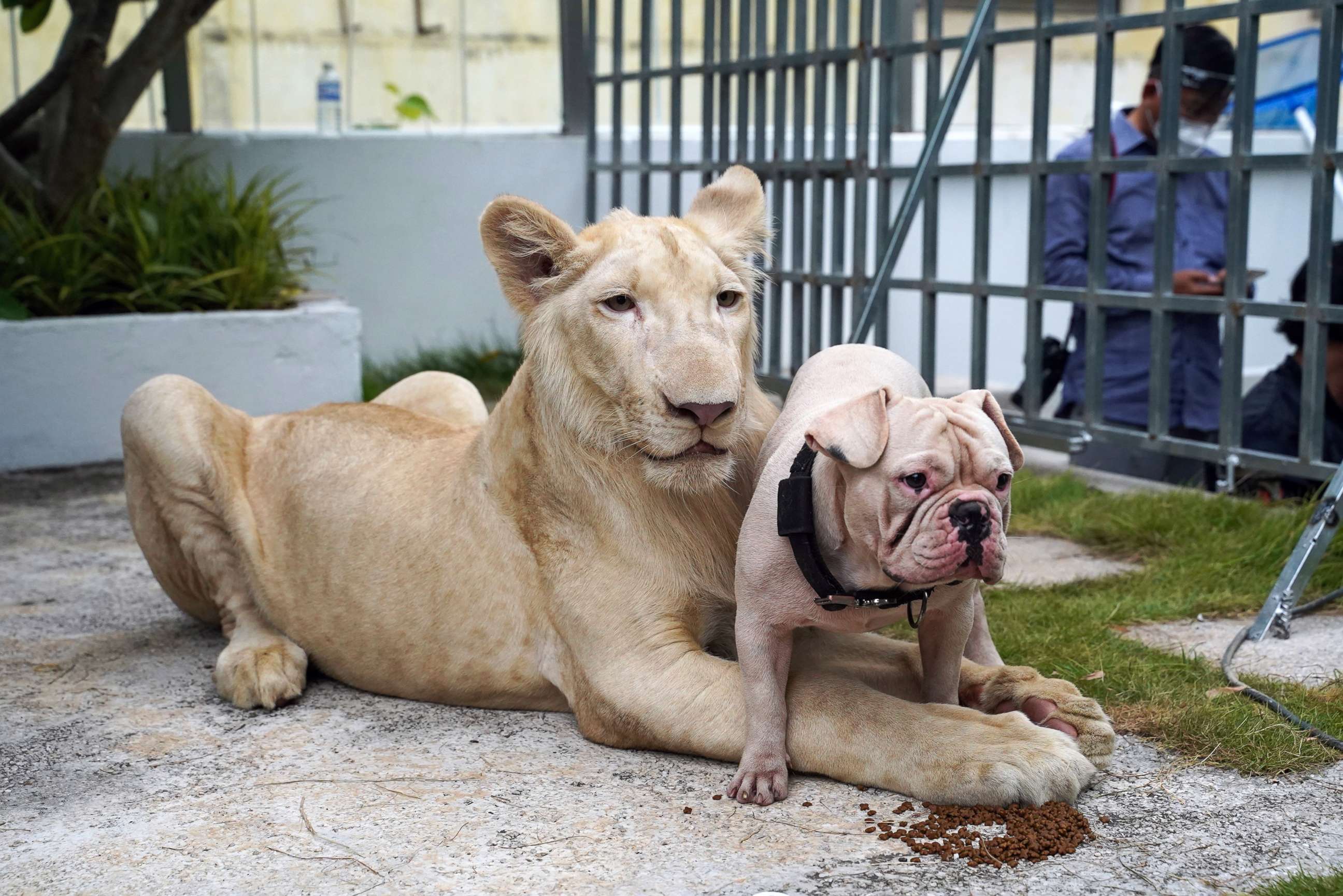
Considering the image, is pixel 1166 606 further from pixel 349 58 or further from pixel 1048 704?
pixel 349 58

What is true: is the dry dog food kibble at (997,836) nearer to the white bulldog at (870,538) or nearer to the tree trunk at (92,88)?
the white bulldog at (870,538)

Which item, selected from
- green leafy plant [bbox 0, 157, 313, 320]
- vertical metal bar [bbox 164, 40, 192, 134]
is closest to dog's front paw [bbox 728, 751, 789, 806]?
green leafy plant [bbox 0, 157, 313, 320]

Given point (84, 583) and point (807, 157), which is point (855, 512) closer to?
point (84, 583)

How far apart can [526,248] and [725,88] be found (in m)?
5.08

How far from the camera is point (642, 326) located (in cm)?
308

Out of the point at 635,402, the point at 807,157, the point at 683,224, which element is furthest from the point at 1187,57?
the point at 635,402

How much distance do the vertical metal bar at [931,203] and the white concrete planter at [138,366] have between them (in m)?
3.00

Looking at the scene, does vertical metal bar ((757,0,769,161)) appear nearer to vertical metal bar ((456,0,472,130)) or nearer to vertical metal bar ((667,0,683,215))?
vertical metal bar ((667,0,683,215))

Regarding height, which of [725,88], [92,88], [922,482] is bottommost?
[922,482]

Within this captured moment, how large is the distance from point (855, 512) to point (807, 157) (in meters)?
5.83

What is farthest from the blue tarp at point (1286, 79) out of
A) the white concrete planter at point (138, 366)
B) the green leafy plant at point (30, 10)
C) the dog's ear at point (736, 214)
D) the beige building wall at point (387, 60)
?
the green leafy plant at point (30, 10)

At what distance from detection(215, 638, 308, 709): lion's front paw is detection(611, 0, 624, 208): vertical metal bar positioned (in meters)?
5.76

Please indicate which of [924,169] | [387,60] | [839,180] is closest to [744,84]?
[839,180]

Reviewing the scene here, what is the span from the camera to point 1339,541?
4684 mm
